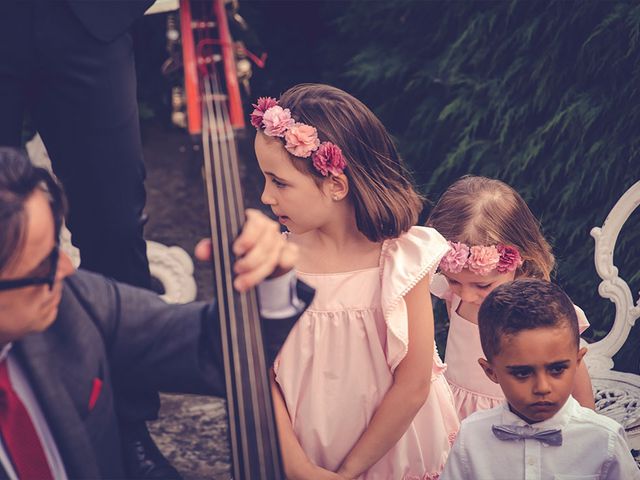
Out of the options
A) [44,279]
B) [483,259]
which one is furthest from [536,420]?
[44,279]

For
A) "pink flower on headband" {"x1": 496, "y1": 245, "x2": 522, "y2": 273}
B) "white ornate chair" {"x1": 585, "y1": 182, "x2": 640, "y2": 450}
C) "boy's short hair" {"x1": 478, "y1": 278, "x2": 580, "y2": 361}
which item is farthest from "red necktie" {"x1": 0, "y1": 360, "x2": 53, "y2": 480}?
"white ornate chair" {"x1": 585, "y1": 182, "x2": 640, "y2": 450}

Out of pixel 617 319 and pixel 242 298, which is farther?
pixel 617 319

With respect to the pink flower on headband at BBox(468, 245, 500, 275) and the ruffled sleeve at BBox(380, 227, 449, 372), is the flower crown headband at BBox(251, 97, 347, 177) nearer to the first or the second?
the ruffled sleeve at BBox(380, 227, 449, 372)

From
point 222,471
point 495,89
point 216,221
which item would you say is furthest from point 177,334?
point 495,89

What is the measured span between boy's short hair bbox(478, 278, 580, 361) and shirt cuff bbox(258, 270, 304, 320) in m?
0.71

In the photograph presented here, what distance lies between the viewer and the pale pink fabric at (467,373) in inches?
118

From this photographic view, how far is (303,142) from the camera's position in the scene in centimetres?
252

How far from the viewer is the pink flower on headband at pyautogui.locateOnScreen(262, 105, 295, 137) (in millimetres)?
2562

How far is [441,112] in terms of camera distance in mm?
4418

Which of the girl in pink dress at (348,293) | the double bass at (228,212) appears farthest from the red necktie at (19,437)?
the girl in pink dress at (348,293)

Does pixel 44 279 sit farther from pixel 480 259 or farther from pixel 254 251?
pixel 480 259

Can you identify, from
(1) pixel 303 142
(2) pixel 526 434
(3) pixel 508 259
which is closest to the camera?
(2) pixel 526 434

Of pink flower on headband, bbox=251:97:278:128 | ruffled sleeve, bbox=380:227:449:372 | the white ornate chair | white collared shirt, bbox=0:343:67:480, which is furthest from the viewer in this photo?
the white ornate chair

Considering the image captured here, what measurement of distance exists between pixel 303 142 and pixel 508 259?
0.82m
